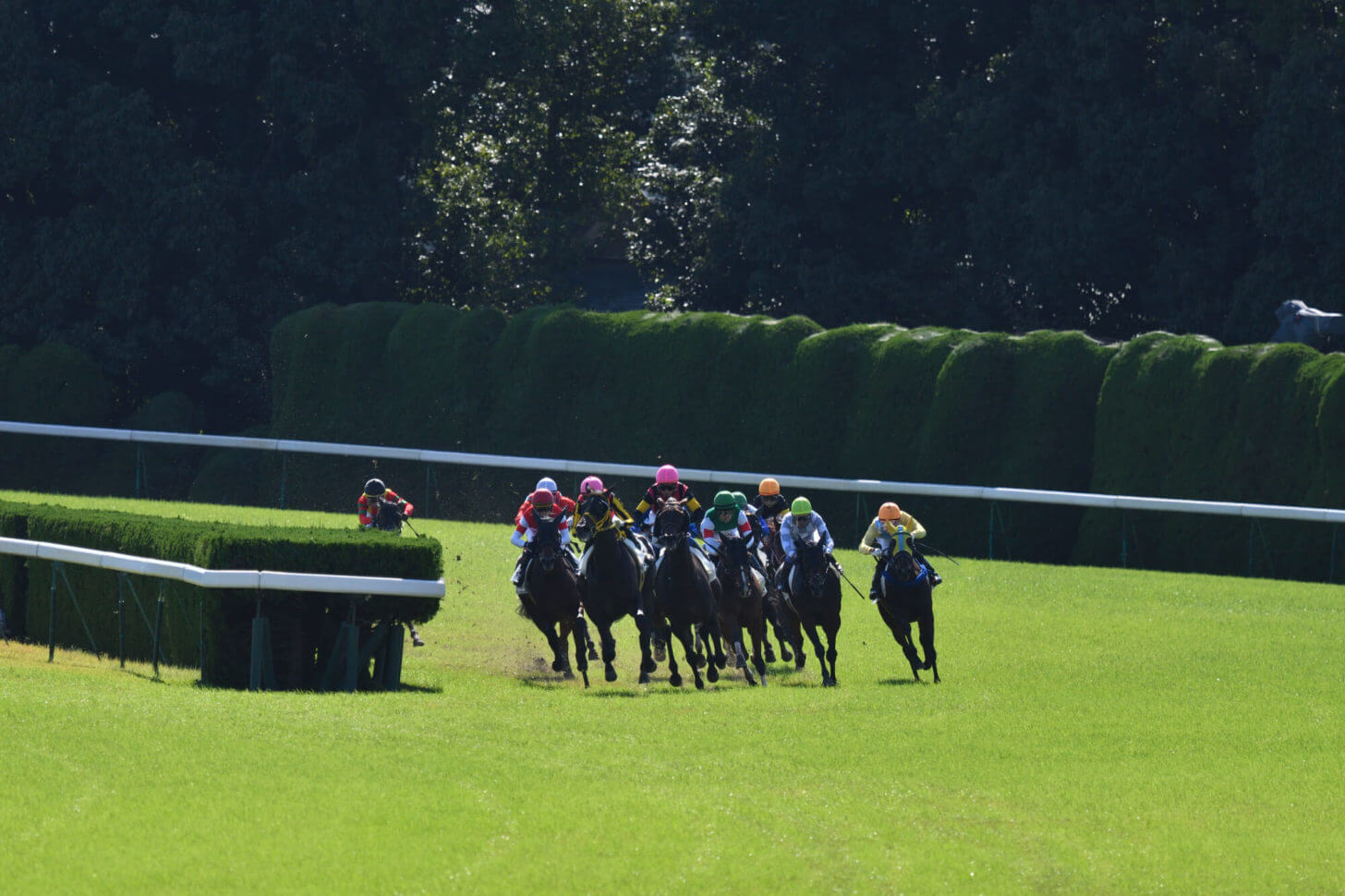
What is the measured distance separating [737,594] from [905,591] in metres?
1.55

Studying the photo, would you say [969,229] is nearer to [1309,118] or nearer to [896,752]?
[1309,118]

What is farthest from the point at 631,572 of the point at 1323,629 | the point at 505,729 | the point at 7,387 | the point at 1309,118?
the point at 7,387

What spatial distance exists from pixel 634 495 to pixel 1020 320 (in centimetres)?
937

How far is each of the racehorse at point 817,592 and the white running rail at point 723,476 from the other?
Answer: 355 inches

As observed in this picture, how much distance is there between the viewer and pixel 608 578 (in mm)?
17547

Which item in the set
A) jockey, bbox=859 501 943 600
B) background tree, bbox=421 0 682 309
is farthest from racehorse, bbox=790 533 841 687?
background tree, bbox=421 0 682 309

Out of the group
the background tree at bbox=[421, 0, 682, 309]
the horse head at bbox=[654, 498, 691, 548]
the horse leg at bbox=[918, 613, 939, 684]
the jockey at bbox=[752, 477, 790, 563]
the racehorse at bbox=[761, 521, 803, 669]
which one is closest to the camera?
the horse head at bbox=[654, 498, 691, 548]

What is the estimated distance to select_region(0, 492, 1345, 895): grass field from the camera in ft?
33.7

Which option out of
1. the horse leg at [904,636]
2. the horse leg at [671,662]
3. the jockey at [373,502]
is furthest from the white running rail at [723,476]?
the horse leg at [671,662]

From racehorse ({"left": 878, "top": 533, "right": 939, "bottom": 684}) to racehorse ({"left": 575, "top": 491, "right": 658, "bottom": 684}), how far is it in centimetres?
204

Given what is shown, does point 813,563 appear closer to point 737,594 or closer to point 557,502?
point 737,594

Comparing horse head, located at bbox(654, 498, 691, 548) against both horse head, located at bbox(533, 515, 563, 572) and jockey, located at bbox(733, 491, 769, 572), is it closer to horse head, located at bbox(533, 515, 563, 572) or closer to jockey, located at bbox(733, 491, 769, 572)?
horse head, located at bbox(533, 515, 563, 572)

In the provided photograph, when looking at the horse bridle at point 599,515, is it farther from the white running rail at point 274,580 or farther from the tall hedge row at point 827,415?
the tall hedge row at point 827,415

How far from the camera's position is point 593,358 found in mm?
31797
